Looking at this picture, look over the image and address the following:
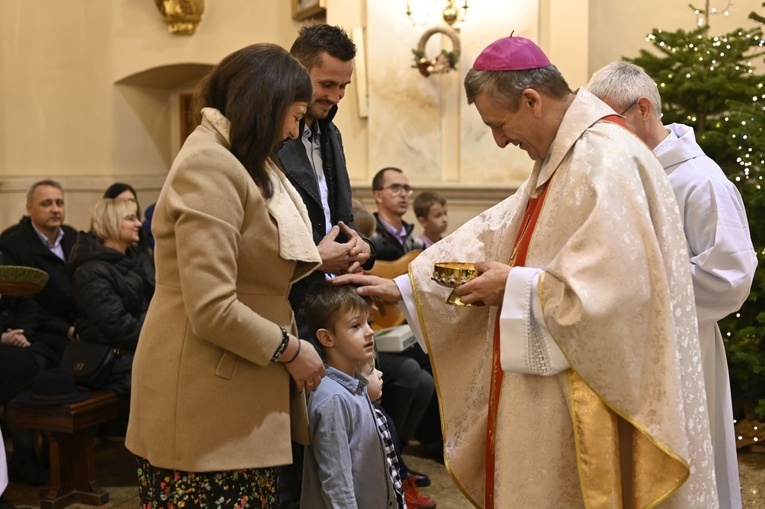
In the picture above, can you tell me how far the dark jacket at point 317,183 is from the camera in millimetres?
2926

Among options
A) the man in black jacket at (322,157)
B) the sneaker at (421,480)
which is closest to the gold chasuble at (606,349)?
the man in black jacket at (322,157)

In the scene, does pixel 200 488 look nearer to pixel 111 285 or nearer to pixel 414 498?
pixel 414 498

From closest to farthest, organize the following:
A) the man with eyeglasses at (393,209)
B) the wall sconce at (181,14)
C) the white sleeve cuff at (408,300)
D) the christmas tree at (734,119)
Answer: the white sleeve cuff at (408,300) → the christmas tree at (734,119) → the man with eyeglasses at (393,209) → the wall sconce at (181,14)

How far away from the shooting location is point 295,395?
8.43 ft

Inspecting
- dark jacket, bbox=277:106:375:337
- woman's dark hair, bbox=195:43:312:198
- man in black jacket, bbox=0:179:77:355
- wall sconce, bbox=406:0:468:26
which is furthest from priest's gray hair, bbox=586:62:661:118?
wall sconce, bbox=406:0:468:26

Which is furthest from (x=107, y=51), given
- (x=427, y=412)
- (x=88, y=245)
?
(x=427, y=412)

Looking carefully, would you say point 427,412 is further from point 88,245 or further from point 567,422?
point 567,422

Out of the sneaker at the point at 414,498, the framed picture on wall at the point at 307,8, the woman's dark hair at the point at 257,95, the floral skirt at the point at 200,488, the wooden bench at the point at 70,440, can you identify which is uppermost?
the framed picture on wall at the point at 307,8

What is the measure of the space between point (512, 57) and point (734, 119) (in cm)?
347

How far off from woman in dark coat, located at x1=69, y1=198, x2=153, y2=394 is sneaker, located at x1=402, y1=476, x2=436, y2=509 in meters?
1.53

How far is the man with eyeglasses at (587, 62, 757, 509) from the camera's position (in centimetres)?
316

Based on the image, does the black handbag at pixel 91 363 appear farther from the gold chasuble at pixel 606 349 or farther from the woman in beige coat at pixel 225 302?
the gold chasuble at pixel 606 349

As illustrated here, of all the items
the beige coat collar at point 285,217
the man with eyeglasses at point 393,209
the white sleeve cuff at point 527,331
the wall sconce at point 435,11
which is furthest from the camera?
the wall sconce at point 435,11

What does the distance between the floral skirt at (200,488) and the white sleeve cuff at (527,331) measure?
753mm
